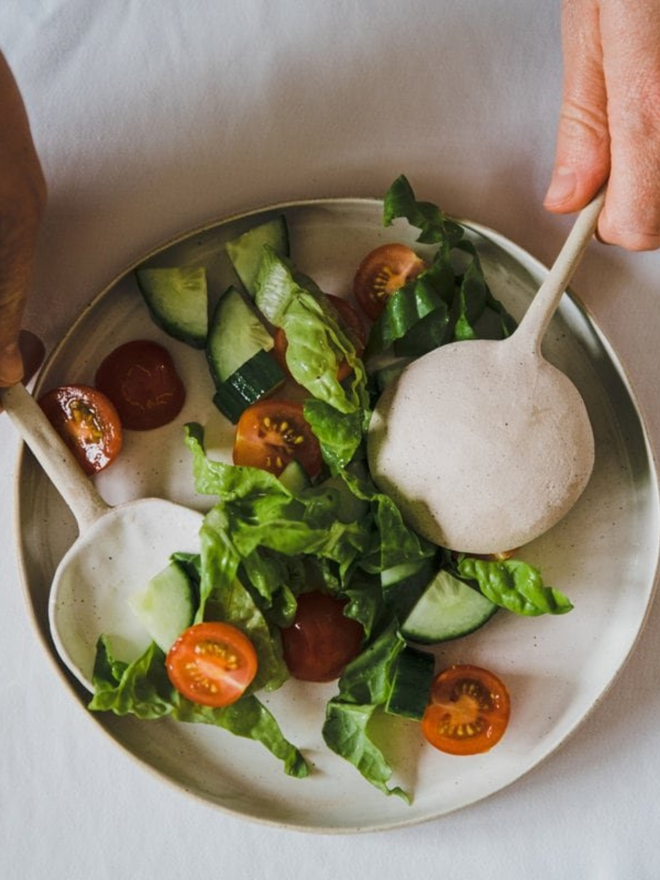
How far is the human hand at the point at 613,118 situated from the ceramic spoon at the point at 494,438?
0.15 ft

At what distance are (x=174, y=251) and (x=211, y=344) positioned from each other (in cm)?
→ 15

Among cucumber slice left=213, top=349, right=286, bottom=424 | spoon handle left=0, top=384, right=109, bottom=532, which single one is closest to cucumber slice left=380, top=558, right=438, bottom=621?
cucumber slice left=213, top=349, right=286, bottom=424

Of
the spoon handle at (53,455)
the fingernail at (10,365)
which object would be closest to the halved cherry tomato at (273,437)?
the spoon handle at (53,455)

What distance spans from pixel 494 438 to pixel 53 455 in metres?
0.64

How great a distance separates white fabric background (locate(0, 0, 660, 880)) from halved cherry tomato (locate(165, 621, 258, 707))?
0.27 metres

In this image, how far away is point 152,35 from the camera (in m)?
1.54

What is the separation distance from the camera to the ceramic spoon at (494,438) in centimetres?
134

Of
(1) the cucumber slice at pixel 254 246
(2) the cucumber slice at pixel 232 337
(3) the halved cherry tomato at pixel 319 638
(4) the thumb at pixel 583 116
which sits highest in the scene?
(4) the thumb at pixel 583 116

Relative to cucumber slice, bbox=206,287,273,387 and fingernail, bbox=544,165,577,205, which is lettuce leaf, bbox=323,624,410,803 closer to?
cucumber slice, bbox=206,287,273,387

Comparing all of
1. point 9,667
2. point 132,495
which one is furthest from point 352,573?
point 9,667

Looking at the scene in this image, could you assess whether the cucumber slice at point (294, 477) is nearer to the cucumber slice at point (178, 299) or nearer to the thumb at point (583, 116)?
the cucumber slice at point (178, 299)

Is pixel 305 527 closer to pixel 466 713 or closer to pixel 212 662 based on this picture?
pixel 212 662

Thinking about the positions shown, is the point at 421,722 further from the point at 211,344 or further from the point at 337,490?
the point at 211,344

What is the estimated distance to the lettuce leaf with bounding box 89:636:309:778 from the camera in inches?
53.2
